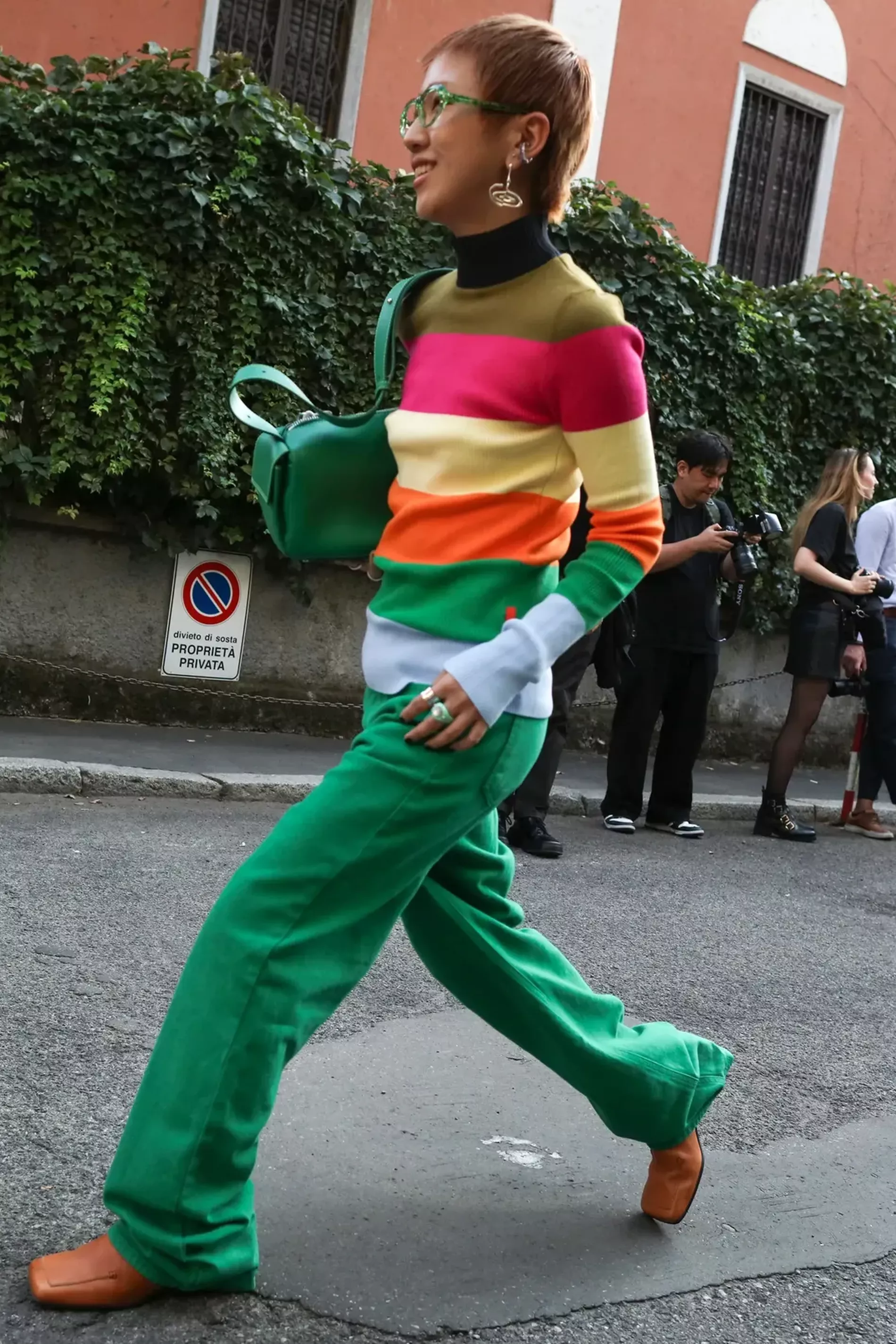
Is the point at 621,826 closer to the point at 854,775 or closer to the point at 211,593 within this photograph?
the point at 854,775

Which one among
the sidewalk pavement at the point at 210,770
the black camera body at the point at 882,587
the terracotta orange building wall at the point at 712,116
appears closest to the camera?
the sidewalk pavement at the point at 210,770

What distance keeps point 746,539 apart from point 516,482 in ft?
17.6

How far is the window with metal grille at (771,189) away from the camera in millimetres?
14500

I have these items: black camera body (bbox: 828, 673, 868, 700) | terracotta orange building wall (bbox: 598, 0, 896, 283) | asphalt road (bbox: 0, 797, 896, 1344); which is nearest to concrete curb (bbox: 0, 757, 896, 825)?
asphalt road (bbox: 0, 797, 896, 1344)

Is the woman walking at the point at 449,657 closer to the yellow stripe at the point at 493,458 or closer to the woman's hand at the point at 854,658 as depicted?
the yellow stripe at the point at 493,458

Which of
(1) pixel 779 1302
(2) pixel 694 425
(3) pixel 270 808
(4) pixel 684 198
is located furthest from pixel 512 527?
(4) pixel 684 198

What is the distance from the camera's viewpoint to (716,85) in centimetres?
1399

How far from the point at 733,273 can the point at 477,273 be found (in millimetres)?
12820

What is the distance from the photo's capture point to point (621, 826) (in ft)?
25.5

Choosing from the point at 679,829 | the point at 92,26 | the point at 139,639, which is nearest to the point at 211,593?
the point at 139,639

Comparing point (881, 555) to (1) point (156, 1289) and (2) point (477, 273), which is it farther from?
(1) point (156, 1289)

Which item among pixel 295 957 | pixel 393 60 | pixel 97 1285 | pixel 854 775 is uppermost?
pixel 393 60

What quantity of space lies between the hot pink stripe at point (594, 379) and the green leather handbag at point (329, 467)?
0.34 metres

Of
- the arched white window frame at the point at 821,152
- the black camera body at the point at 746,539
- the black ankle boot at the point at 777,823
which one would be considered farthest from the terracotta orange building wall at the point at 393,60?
the black ankle boot at the point at 777,823
